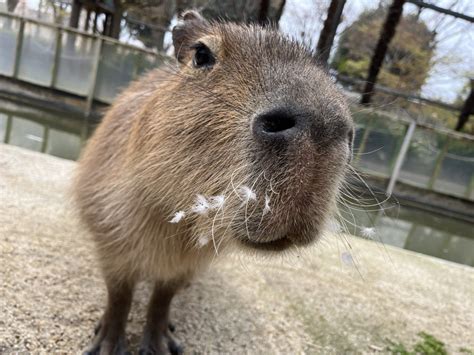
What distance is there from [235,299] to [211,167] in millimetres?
1209

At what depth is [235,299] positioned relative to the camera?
217 cm

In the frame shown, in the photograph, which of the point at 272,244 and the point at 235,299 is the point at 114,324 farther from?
the point at 272,244

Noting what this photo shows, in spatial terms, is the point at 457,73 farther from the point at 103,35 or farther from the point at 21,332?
the point at 103,35

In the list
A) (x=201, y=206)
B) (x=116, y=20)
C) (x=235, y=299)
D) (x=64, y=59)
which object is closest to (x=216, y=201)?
(x=201, y=206)

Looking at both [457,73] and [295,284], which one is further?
[457,73]

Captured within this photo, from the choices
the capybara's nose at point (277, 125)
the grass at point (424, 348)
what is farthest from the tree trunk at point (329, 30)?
the grass at point (424, 348)

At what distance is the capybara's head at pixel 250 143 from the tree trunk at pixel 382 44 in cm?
63

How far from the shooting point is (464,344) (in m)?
2.14

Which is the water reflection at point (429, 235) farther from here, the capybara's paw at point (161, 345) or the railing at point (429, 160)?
the capybara's paw at point (161, 345)

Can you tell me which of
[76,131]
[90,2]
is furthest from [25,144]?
[90,2]

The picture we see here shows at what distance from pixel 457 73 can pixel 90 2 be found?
715 cm

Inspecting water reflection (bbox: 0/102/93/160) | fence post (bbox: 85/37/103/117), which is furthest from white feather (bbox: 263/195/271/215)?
fence post (bbox: 85/37/103/117)

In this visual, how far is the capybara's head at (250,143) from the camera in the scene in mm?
986

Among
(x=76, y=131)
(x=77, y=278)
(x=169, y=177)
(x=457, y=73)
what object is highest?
(x=457, y=73)
